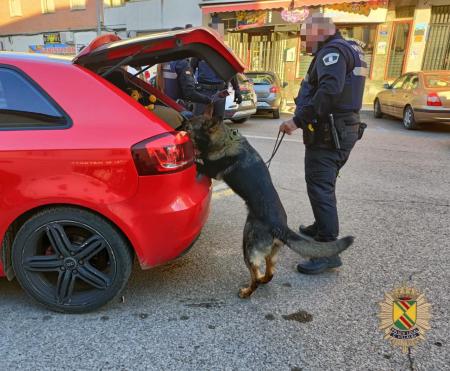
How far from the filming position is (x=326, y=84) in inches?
105

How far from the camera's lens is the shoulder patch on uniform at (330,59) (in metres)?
2.65

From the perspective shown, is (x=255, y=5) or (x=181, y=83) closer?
(x=181, y=83)

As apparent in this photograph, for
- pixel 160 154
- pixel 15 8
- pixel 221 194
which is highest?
pixel 15 8

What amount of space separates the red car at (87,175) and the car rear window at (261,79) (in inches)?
363

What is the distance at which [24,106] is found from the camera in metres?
2.33

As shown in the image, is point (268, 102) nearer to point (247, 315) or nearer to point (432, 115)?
point (432, 115)

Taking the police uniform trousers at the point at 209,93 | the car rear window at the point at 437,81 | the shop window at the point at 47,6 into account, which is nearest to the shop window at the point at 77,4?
the shop window at the point at 47,6

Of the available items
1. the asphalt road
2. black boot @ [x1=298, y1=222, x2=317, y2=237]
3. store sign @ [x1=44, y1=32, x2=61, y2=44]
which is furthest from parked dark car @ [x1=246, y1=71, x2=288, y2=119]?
store sign @ [x1=44, y1=32, x2=61, y2=44]

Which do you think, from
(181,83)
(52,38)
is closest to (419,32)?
(181,83)

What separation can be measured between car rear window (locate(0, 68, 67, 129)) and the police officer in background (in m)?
1.65

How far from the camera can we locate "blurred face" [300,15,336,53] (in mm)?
2809

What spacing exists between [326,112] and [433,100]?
7863 mm

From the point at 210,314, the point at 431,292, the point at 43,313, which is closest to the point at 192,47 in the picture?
the point at 210,314

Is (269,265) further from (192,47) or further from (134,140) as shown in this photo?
(192,47)
